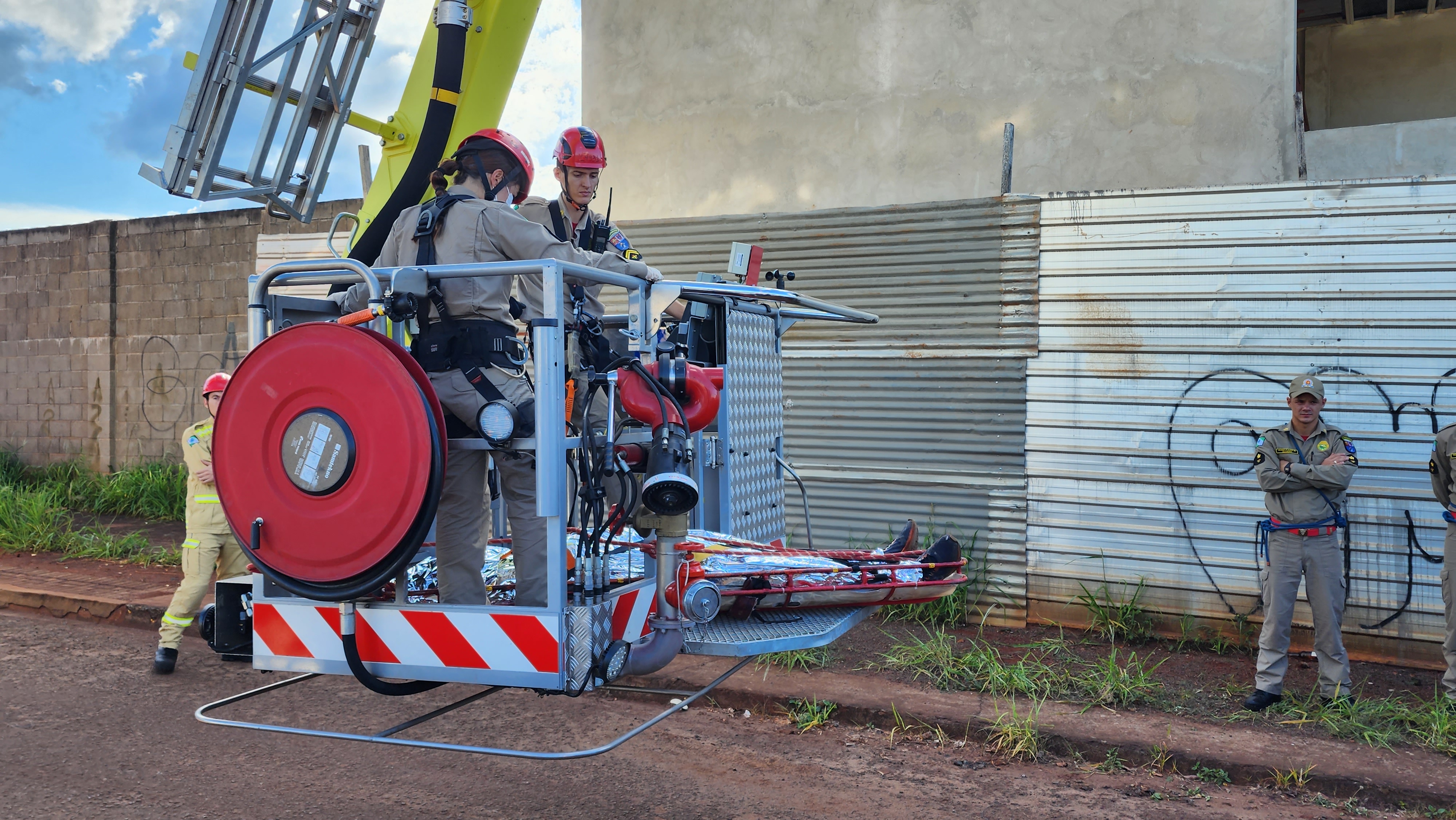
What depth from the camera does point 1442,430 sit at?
6.21 metres

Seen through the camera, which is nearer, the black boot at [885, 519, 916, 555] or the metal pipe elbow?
the metal pipe elbow

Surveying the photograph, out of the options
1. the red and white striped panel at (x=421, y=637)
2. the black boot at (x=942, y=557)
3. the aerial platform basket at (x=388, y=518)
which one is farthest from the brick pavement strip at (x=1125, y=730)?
the red and white striped panel at (x=421, y=637)

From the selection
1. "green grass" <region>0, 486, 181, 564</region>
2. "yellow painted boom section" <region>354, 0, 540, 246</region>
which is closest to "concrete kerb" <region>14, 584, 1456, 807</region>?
"yellow painted boom section" <region>354, 0, 540, 246</region>

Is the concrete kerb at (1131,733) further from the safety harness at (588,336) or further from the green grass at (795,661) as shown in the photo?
the safety harness at (588,336)

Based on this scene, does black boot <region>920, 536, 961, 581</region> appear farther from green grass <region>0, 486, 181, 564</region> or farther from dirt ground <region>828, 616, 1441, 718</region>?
green grass <region>0, 486, 181, 564</region>

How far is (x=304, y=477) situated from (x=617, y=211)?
27.6ft

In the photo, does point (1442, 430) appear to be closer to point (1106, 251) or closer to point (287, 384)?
point (1106, 251)

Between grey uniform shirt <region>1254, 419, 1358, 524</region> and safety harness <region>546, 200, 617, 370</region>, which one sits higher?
safety harness <region>546, 200, 617, 370</region>

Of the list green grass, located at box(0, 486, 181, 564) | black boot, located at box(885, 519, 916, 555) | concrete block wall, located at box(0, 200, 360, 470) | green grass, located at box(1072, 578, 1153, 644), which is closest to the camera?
black boot, located at box(885, 519, 916, 555)

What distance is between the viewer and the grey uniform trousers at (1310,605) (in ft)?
19.6

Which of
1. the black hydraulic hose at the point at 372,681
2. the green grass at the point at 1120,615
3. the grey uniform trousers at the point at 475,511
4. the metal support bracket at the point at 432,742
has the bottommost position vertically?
the green grass at the point at 1120,615

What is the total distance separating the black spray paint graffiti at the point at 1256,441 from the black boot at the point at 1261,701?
1036 mm

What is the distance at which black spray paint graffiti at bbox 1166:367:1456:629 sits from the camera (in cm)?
655

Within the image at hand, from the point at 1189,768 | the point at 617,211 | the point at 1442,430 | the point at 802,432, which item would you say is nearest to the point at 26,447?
the point at 617,211
